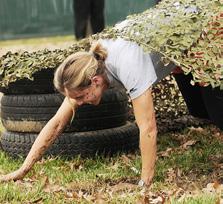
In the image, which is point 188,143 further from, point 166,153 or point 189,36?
point 189,36

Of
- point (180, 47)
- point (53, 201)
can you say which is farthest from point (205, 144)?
point (53, 201)

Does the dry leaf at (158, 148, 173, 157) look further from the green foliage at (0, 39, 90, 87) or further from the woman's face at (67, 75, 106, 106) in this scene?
the woman's face at (67, 75, 106, 106)

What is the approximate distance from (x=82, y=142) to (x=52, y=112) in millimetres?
347

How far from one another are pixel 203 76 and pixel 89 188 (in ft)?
3.61

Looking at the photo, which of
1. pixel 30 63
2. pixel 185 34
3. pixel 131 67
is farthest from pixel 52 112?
pixel 185 34

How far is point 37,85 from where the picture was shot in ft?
19.7

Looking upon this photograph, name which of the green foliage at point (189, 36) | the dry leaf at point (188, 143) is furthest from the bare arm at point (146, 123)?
the dry leaf at point (188, 143)

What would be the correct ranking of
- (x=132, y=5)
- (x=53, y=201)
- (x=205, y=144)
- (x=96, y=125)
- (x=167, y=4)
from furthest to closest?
(x=132, y=5) < (x=205, y=144) < (x=96, y=125) < (x=167, y=4) < (x=53, y=201)

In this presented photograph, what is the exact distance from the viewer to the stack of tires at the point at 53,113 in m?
5.95

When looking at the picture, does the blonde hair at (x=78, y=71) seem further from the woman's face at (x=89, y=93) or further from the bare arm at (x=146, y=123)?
the bare arm at (x=146, y=123)

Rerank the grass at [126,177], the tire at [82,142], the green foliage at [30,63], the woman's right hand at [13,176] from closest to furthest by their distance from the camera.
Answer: the grass at [126,177] → the woman's right hand at [13,176] → the green foliage at [30,63] → the tire at [82,142]

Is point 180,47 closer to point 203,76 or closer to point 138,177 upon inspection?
point 203,76

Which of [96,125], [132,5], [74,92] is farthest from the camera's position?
[132,5]

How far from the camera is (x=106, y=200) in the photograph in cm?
438
